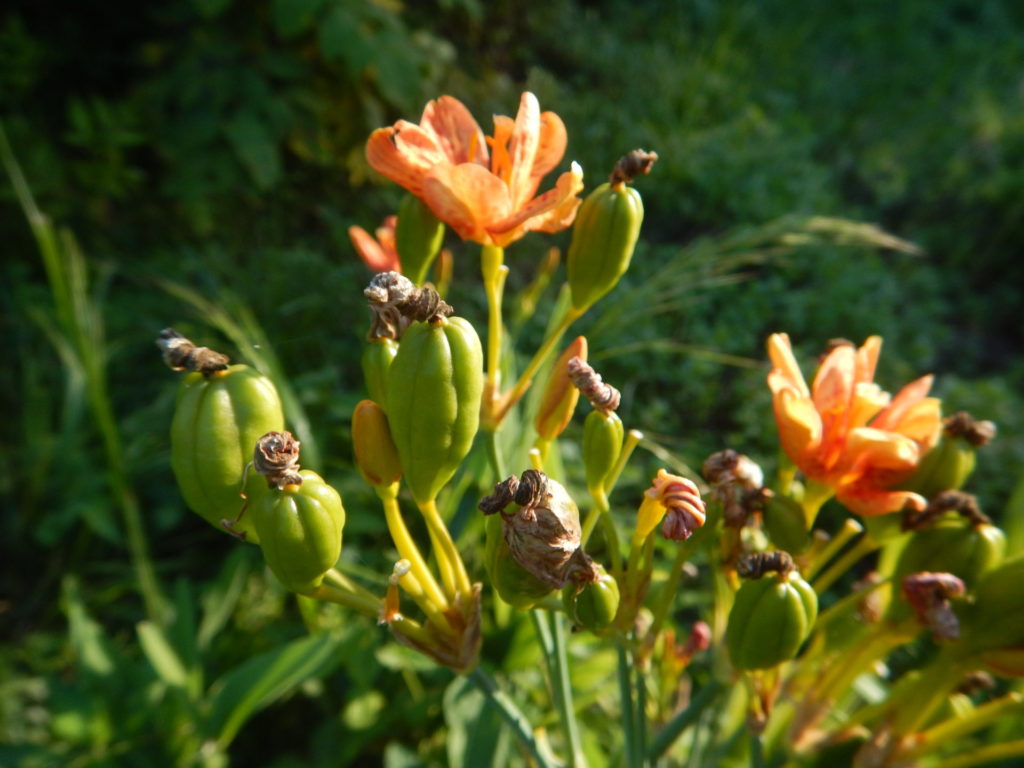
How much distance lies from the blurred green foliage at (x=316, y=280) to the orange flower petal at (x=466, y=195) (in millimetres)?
335

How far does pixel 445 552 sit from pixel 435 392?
0.13 m

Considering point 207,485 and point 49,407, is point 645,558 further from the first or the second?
point 49,407

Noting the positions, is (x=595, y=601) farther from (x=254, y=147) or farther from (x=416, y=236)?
(x=254, y=147)

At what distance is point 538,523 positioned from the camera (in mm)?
414

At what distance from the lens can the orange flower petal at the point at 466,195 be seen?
494 millimetres

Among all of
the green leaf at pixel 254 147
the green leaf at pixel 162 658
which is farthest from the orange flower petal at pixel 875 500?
the green leaf at pixel 254 147

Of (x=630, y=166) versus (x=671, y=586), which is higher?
(x=630, y=166)

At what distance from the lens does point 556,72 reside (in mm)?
2666

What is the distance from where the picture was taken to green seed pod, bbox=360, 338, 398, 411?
0.49 metres

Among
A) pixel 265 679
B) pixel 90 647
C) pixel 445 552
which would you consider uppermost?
pixel 445 552

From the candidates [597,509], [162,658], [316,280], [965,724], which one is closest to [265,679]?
[162,658]

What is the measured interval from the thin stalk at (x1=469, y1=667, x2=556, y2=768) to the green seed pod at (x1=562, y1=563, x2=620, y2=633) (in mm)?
100

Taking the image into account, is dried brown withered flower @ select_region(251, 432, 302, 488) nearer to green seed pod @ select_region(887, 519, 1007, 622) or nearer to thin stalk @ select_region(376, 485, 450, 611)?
thin stalk @ select_region(376, 485, 450, 611)

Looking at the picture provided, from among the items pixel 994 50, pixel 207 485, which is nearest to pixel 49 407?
pixel 207 485
